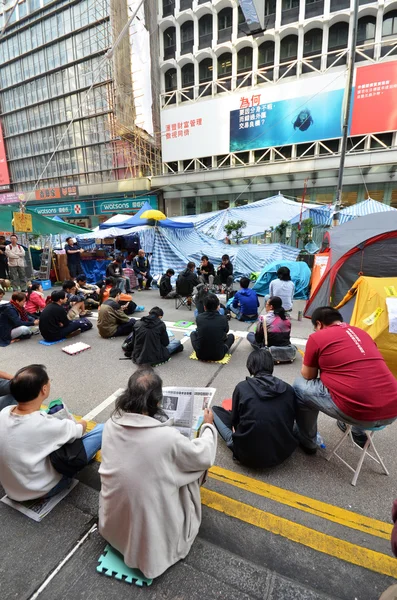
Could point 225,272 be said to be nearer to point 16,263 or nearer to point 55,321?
point 55,321

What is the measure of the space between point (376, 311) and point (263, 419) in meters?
2.68

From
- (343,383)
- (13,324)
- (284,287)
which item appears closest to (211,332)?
(343,383)

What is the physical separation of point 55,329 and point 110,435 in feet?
14.7

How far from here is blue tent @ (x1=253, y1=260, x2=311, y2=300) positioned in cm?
874

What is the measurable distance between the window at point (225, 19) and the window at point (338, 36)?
22.9ft

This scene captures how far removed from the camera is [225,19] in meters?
20.5

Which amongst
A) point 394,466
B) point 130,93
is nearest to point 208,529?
point 394,466

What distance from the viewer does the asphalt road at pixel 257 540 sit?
1632 millimetres

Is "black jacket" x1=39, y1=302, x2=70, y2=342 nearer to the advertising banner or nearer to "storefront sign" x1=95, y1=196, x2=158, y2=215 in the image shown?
the advertising banner

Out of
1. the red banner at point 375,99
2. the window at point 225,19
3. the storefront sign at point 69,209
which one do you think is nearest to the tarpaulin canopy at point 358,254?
the red banner at point 375,99

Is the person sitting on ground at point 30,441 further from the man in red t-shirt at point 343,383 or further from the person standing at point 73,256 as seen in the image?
the person standing at point 73,256

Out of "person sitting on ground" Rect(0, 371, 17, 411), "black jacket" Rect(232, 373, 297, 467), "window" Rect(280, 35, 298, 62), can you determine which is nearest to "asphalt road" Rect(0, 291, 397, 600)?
"black jacket" Rect(232, 373, 297, 467)

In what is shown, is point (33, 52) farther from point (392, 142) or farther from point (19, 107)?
→ point (392, 142)

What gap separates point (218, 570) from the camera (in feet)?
5.63
